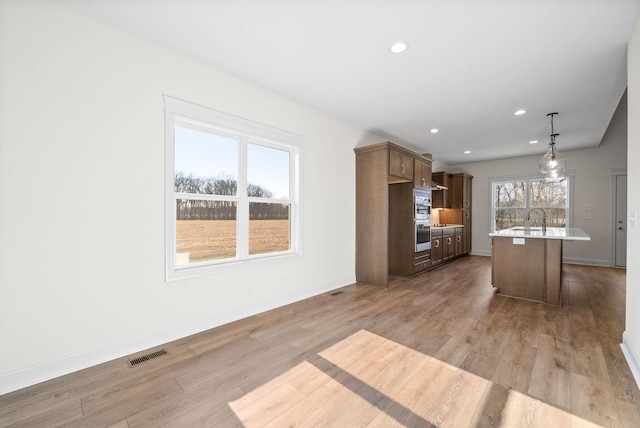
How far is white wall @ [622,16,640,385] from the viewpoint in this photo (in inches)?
79.6

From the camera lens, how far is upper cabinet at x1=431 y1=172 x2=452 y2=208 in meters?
6.78

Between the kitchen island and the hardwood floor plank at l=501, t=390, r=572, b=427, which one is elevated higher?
the kitchen island

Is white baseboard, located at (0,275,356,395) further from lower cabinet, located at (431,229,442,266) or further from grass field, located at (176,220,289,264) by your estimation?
lower cabinet, located at (431,229,442,266)

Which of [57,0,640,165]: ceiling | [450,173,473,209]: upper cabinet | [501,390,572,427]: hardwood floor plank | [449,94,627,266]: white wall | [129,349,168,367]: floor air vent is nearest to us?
[501,390,572,427]: hardwood floor plank

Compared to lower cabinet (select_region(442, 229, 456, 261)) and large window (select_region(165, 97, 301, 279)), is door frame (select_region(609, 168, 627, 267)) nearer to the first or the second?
lower cabinet (select_region(442, 229, 456, 261))

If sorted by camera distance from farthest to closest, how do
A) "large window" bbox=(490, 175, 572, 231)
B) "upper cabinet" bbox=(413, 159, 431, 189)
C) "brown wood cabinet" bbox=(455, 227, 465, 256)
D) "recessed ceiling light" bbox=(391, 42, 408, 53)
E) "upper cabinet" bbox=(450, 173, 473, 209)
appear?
"upper cabinet" bbox=(450, 173, 473, 209)
"brown wood cabinet" bbox=(455, 227, 465, 256)
"large window" bbox=(490, 175, 572, 231)
"upper cabinet" bbox=(413, 159, 431, 189)
"recessed ceiling light" bbox=(391, 42, 408, 53)

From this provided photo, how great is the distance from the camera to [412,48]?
2.48m

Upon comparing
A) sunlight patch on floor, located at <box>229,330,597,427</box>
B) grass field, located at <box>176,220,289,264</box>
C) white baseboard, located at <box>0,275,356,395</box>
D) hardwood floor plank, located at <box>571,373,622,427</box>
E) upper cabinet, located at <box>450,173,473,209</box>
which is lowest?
sunlight patch on floor, located at <box>229,330,597,427</box>

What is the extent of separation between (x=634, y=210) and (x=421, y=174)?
3.20m

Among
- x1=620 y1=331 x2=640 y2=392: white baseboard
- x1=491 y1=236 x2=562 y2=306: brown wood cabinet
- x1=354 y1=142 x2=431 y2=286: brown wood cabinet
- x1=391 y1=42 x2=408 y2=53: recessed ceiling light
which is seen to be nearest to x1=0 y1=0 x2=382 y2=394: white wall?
x1=391 y1=42 x2=408 y2=53: recessed ceiling light

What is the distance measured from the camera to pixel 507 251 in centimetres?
390

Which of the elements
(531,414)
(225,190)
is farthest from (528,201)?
(225,190)

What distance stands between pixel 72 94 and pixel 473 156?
7.59 meters

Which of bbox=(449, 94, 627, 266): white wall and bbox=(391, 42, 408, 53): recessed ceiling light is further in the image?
bbox=(449, 94, 627, 266): white wall
